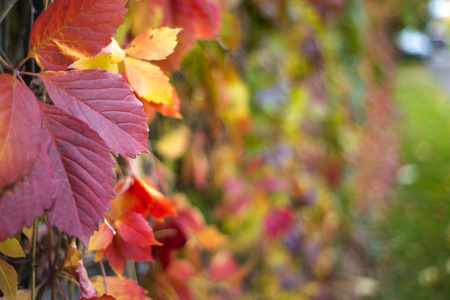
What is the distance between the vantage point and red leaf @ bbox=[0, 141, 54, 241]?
0.29 metres

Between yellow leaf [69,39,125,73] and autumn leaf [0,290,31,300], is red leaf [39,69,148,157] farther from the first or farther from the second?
autumn leaf [0,290,31,300]

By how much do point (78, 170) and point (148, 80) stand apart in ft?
0.51

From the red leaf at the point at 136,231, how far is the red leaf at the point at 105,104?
12cm

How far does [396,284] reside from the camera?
312 centimetres

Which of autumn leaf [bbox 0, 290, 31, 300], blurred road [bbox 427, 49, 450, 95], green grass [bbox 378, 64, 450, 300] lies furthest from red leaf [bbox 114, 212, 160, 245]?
blurred road [bbox 427, 49, 450, 95]

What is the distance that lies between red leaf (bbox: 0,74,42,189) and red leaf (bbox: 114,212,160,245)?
18 centimetres

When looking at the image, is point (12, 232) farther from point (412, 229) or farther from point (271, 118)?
point (412, 229)

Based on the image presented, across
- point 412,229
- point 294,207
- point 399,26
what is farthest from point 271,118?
point 399,26

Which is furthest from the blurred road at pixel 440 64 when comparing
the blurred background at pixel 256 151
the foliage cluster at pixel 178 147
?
the foliage cluster at pixel 178 147

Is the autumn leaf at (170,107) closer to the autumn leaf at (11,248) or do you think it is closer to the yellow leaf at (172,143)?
the autumn leaf at (11,248)

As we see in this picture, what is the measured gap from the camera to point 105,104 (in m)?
0.36

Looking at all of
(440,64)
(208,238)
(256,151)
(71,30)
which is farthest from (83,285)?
(440,64)

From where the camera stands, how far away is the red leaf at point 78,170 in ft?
1.10

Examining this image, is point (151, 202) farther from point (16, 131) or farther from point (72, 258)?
point (16, 131)
